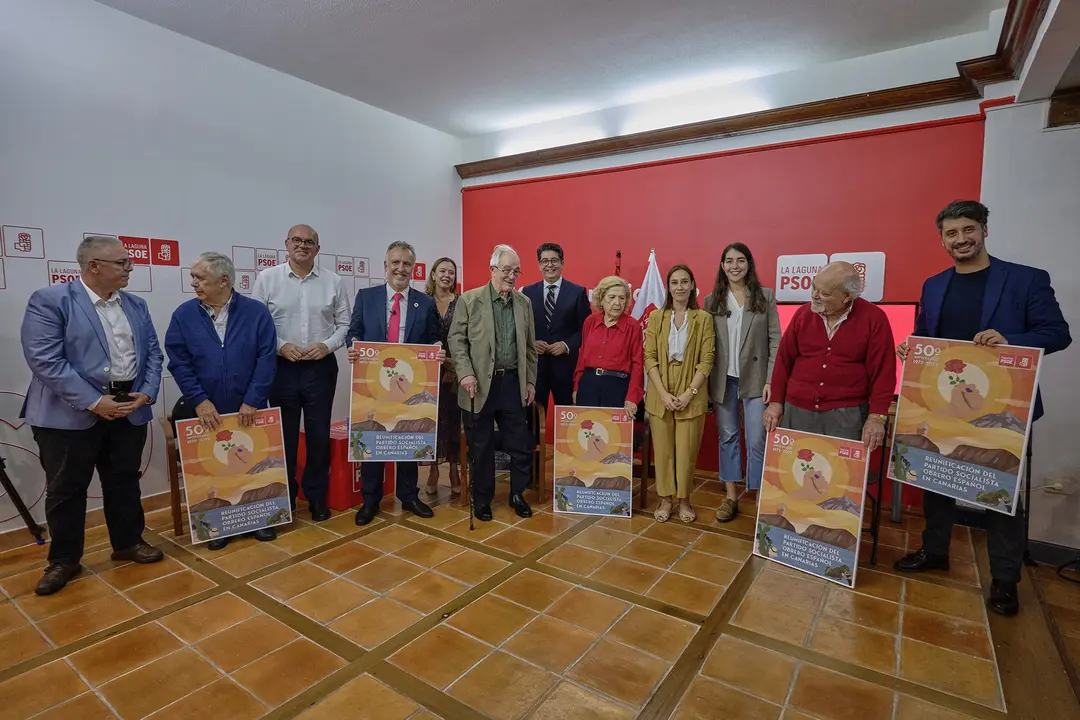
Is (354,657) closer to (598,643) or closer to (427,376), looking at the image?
(598,643)

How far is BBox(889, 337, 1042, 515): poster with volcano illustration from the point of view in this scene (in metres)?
2.38

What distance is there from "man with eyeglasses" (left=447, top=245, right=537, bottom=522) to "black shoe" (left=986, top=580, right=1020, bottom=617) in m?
2.35

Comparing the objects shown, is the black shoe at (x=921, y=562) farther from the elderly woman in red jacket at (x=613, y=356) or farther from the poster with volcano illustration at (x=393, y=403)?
the poster with volcano illustration at (x=393, y=403)

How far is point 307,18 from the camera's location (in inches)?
134

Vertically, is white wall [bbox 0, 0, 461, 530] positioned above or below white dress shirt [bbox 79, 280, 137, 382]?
above

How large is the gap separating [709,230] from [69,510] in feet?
14.4

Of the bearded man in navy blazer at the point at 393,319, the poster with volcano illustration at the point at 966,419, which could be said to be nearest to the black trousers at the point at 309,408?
the bearded man in navy blazer at the point at 393,319

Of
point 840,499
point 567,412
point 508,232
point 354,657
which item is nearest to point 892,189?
point 840,499

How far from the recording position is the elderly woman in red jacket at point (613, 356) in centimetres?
343

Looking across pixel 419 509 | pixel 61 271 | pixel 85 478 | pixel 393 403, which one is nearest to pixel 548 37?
pixel 393 403

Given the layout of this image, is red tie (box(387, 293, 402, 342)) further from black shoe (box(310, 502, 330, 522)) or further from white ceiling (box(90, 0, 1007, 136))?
white ceiling (box(90, 0, 1007, 136))

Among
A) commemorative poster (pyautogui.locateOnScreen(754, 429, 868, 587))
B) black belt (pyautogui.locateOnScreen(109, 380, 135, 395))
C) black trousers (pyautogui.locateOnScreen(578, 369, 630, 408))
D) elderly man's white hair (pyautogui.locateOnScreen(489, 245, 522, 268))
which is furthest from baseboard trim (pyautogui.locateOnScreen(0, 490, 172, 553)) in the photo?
commemorative poster (pyautogui.locateOnScreen(754, 429, 868, 587))

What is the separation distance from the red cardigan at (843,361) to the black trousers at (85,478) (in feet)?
11.1

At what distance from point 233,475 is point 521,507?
5.46ft
